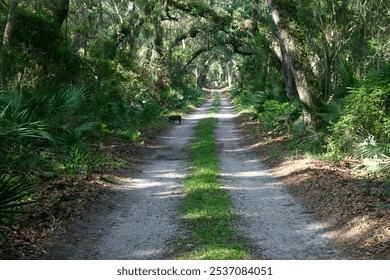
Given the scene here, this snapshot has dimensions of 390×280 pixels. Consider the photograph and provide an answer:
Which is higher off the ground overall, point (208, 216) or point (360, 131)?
point (360, 131)

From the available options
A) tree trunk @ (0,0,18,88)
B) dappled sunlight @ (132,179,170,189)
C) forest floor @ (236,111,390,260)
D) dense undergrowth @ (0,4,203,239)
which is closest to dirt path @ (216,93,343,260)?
forest floor @ (236,111,390,260)

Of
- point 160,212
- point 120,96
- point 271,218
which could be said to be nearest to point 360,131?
point 271,218

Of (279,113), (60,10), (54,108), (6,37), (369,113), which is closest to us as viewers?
(54,108)

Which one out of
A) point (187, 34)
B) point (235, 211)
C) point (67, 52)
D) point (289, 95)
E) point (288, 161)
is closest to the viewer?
point (235, 211)

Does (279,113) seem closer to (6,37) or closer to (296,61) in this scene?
(296,61)

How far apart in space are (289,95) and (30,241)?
12601 millimetres

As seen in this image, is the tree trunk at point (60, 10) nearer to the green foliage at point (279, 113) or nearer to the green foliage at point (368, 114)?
the green foliage at point (279, 113)

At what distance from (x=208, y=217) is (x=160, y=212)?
42.1 inches

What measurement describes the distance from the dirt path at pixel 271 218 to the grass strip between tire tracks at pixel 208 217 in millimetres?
269

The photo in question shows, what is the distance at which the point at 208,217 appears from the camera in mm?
8125

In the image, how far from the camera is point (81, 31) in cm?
1770

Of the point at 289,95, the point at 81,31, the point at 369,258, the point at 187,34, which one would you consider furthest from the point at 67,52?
the point at 187,34

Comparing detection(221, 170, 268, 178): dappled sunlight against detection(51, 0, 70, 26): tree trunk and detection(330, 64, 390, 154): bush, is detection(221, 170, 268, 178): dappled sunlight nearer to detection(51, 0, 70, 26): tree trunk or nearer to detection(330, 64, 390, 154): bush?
detection(330, 64, 390, 154): bush
